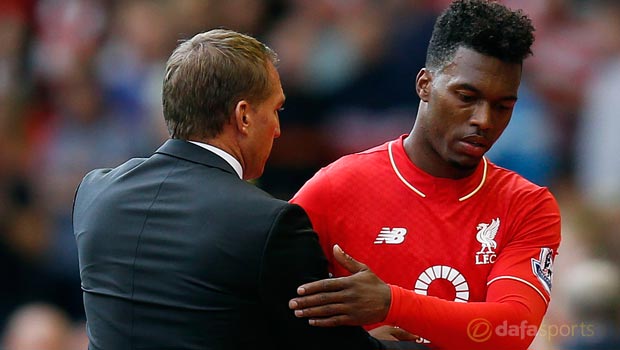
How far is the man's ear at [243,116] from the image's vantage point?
2910 millimetres

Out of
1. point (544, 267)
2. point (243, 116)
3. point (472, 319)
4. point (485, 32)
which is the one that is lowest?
point (472, 319)

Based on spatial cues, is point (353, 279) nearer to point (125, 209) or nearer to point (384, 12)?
point (125, 209)

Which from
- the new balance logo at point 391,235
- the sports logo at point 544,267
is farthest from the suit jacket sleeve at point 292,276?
the sports logo at point 544,267

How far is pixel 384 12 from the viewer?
6.57 metres

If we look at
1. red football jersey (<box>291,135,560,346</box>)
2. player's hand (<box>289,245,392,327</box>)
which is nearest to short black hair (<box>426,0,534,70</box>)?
red football jersey (<box>291,135,560,346</box>)

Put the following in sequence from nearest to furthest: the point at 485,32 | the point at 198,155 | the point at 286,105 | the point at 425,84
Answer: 1. the point at 198,155
2. the point at 485,32
3. the point at 425,84
4. the point at 286,105

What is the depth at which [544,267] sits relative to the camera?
3.22 m

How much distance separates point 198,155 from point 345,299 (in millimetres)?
557

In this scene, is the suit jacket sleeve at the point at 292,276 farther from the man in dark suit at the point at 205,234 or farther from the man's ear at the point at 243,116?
the man's ear at the point at 243,116

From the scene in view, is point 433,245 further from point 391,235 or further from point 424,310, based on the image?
point 424,310

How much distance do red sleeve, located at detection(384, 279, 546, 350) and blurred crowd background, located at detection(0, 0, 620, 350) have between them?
1.93m

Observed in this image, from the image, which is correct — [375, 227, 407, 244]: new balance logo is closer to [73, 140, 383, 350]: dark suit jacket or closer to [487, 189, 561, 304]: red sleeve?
[487, 189, 561, 304]: red sleeve

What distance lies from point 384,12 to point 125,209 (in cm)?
394

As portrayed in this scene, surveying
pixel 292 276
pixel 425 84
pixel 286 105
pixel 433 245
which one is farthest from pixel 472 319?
pixel 286 105
